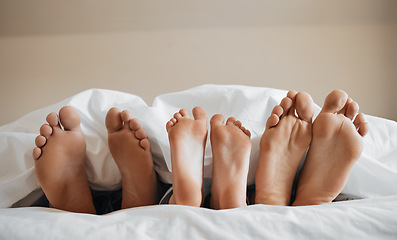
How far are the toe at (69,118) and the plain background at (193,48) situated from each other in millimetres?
679

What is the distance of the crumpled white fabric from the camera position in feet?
2.43

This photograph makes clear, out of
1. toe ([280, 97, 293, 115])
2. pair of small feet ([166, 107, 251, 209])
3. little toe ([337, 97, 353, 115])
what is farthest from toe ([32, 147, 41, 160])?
little toe ([337, 97, 353, 115])

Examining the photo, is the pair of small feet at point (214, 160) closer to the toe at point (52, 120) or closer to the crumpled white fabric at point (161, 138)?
the crumpled white fabric at point (161, 138)

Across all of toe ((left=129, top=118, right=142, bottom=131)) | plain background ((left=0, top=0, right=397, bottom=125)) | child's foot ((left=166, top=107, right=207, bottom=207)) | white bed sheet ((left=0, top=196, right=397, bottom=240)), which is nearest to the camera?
white bed sheet ((left=0, top=196, right=397, bottom=240))

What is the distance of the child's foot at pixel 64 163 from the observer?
0.74 meters

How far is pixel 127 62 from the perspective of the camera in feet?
4.86

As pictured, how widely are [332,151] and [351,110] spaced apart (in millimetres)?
98

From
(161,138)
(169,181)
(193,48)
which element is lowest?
(169,181)

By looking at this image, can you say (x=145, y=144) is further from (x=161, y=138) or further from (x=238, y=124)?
(x=238, y=124)

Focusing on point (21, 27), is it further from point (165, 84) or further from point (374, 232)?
point (374, 232)

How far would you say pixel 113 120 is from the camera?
791mm

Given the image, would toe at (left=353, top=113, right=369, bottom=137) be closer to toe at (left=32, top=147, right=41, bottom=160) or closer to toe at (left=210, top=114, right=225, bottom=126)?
toe at (left=210, top=114, right=225, bottom=126)

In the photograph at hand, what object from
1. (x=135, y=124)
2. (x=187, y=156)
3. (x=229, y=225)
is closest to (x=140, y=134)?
(x=135, y=124)

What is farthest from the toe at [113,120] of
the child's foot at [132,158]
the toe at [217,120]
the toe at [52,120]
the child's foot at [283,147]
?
the child's foot at [283,147]
